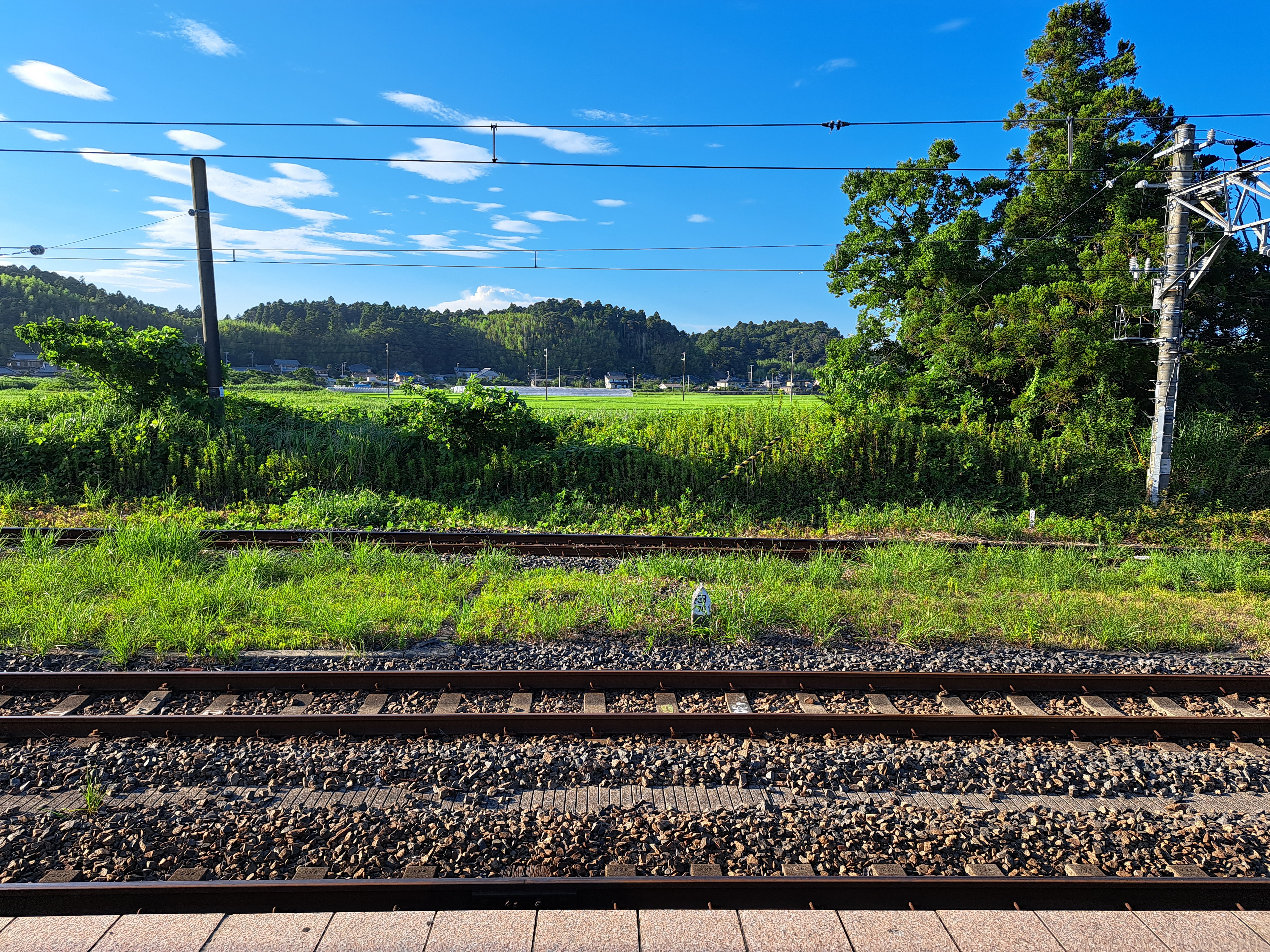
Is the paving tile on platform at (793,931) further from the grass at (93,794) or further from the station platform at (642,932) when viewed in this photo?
the grass at (93,794)

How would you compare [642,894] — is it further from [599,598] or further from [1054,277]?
[1054,277]

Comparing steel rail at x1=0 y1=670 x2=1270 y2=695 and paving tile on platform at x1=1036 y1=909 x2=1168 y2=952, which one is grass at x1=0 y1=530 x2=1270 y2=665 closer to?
steel rail at x1=0 y1=670 x2=1270 y2=695

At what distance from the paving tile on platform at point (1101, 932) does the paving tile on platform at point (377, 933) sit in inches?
117

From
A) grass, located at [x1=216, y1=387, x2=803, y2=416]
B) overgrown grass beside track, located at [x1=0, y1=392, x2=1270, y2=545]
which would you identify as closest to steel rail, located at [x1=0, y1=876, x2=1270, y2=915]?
overgrown grass beside track, located at [x1=0, y1=392, x2=1270, y2=545]

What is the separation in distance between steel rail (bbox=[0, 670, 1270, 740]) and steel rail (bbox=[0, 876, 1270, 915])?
5.17ft

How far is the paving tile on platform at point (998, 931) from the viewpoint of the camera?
309 cm

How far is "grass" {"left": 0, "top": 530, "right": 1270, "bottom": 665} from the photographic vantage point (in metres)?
6.64

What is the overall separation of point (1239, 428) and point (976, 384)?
17.7ft

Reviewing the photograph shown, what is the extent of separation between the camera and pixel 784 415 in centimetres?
1532

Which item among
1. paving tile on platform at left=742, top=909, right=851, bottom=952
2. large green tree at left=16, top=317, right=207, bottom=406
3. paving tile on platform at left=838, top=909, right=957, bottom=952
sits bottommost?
paving tile on platform at left=838, top=909, right=957, bottom=952

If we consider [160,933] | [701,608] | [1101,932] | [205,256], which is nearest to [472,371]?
[205,256]

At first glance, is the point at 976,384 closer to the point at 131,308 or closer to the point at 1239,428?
the point at 1239,428

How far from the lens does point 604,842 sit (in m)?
3.77

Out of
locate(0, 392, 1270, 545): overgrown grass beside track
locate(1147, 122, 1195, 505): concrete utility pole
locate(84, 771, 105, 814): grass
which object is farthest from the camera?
locate(1147, 122, 1195, 505): concrete utility pole
